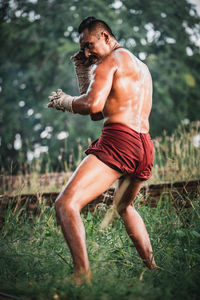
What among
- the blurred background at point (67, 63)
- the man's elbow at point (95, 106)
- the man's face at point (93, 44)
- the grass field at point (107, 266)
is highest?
the man's face at point (93, 44)

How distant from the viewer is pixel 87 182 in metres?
2.23

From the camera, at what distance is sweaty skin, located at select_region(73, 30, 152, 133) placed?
228 cm

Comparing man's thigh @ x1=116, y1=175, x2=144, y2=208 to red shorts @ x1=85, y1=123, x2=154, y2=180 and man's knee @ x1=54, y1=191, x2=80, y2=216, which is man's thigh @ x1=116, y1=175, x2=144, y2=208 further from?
man's knee @ x1=54, y1=191, x2=80, y2=216

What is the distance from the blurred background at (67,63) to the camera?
1002 centimetres

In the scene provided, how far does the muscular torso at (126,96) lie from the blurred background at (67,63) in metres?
6.88

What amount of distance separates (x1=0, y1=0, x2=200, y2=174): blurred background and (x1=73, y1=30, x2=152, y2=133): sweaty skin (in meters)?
6.88

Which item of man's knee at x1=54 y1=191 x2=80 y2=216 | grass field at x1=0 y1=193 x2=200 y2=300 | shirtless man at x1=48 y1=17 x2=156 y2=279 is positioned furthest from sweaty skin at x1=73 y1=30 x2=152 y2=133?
grass field at x1=0 y1=193 x2=200 y2=300

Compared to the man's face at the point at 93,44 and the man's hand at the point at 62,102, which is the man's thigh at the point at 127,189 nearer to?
the man's hand at the point at 62,102

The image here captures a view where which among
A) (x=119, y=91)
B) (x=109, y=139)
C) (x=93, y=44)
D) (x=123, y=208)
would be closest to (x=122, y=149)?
(x=109, y=139)

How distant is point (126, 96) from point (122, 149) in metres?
0.41

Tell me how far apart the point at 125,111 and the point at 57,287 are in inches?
50.8

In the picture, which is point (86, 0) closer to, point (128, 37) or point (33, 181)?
point (128, 37)

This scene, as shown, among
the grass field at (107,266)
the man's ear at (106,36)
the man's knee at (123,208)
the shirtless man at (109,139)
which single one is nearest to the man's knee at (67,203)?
the shirtless man at (109,139)

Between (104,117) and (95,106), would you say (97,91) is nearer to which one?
(95,106)
